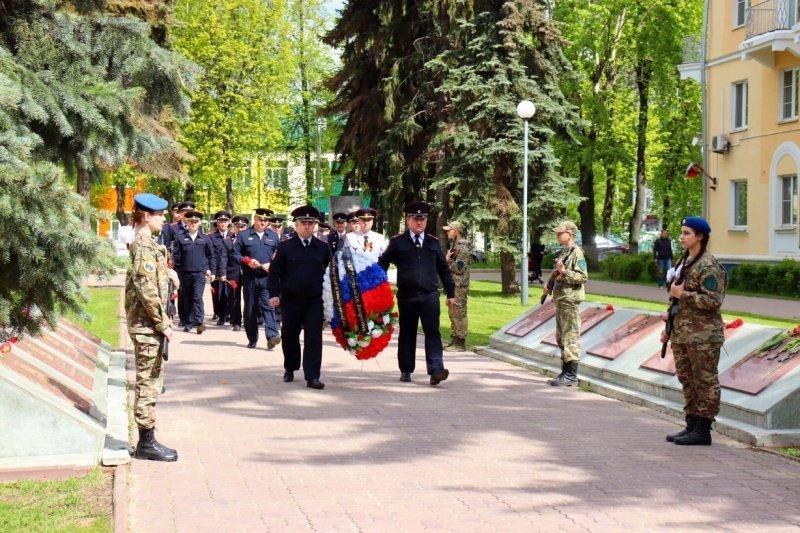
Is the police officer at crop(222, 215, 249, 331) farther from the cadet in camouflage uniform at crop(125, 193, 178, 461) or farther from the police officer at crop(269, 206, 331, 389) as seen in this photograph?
the cadet in camouflage uniform at crop(125, 193, 178, 461)

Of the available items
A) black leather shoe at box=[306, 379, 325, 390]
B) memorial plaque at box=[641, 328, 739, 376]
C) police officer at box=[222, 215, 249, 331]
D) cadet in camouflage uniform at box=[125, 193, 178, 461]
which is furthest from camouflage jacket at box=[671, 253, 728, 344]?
police officer at box=[222, 215, 249, 331]

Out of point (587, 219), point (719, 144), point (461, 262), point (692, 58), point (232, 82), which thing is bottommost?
point (461, 262)

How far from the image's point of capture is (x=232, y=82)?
46.9 m

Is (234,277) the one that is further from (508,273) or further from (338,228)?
(508,273)

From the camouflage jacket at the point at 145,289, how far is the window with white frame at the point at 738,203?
3092cm

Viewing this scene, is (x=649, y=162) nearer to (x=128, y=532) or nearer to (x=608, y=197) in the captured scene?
(x=608, y=197)

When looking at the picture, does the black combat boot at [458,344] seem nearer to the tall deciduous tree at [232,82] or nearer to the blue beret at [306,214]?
the blue beret at [306,214]

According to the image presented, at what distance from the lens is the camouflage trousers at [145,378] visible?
314 inches

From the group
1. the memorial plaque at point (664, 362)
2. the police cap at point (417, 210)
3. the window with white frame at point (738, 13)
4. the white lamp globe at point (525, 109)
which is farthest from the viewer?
the window with white frame at point (738, 13)

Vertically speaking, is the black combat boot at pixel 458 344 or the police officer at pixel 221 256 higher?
the police officer at pixel 221 256

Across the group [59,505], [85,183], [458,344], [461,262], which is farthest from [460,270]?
[59,505]

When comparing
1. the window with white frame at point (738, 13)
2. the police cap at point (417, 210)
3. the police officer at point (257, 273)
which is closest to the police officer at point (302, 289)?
the police cap at point (417, 210)

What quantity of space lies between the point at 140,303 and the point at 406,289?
16.7 feet

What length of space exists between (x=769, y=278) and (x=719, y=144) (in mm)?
7728
